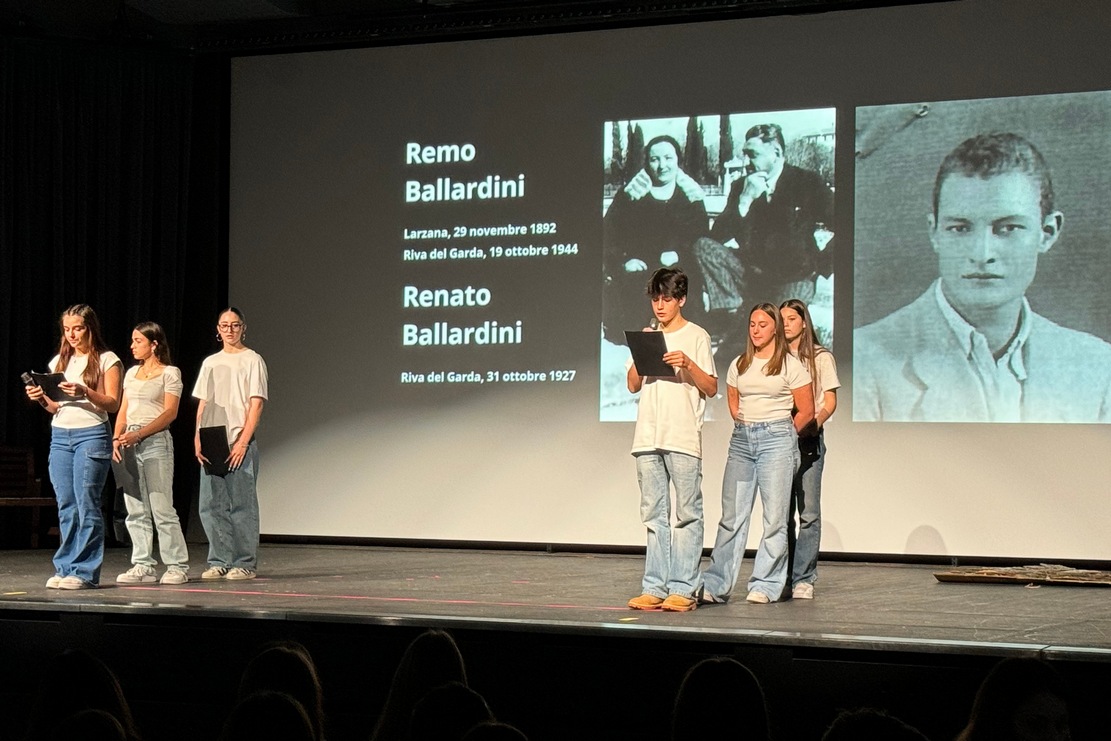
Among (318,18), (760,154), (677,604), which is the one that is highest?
(318,18)

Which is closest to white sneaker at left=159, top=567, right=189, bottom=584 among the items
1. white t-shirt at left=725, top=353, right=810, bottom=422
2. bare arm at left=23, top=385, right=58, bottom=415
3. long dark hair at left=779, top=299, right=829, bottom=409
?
bare arm at left=23, top=385, right=58, bottom=415

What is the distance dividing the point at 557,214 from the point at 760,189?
4.41 ft

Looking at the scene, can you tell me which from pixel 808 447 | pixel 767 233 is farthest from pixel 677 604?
pixel 767 233

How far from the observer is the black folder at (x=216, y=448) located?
631 cm

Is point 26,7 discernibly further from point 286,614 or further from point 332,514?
point 286,614

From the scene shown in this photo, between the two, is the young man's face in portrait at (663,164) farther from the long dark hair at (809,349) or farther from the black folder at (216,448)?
the black folder at (216,448)

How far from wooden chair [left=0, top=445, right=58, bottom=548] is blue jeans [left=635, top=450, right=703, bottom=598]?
5.23m

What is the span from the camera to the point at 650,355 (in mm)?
4938

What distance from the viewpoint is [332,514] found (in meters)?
9.26

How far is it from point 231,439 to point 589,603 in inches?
83.4

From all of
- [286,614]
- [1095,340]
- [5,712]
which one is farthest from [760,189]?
[5,712]

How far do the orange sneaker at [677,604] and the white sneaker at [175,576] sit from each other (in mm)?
2307

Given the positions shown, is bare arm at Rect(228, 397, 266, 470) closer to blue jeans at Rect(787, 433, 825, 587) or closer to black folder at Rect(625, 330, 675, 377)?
black folder at Rect(625, 330, 675, 377)

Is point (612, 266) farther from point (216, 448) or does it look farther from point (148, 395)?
point (148, 395)
